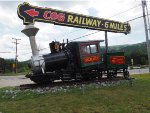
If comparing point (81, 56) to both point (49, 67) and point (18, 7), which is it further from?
point (18, 7)

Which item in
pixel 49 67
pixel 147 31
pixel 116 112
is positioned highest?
pixel 147 31

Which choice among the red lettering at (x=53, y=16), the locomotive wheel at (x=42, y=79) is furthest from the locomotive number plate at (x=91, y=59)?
the red lettering at (x=53, y=16)

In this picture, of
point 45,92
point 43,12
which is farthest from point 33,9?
point 45,92

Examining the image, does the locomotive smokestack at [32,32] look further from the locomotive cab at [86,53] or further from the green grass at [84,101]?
the green grass at [84,101]

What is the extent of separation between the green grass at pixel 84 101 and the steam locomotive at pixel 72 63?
8.40 feet

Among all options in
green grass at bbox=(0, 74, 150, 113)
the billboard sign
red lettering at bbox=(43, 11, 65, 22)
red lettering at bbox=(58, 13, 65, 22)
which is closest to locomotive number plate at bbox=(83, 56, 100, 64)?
green grass at bbox=(0, 74, 150, 113)

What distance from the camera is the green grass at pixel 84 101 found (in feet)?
35.9

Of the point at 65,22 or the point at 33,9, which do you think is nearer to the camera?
the point at 33,9

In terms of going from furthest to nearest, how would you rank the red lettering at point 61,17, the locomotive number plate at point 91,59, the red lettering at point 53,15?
the red lettering at point 61,17, the red lettering at point 53,15, the locomotive number plate at point 91,59

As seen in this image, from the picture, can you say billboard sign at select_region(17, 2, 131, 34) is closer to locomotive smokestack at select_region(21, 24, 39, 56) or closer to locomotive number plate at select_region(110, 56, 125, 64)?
locomotive smokestack at select_region(21, 24, 39, 56)

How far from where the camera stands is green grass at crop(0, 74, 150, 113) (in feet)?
35.9

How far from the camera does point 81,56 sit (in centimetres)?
1778

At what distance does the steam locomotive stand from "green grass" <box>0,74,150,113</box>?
256cm

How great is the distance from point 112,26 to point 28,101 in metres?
20.9
